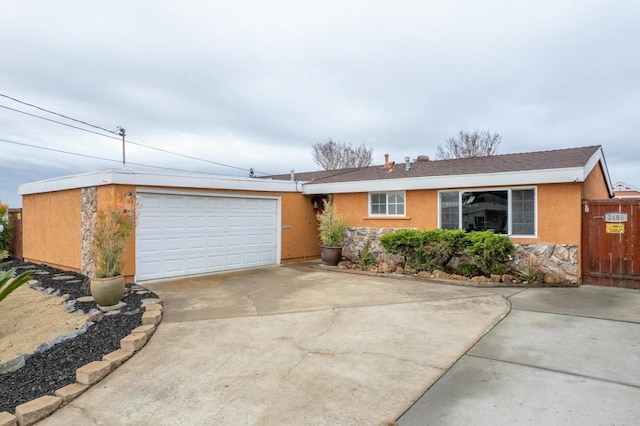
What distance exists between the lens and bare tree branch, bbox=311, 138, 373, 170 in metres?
29.5

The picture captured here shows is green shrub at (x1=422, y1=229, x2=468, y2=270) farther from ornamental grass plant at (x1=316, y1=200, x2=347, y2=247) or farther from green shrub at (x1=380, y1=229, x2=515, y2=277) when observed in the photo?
ornamental grass plant at (x1=316, y1=200, x2=347, y2=247)

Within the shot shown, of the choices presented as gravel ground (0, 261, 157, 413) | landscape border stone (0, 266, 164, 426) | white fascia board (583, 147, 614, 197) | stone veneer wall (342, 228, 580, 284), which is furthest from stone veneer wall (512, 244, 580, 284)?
gravel ground (0, 261, 157, 413)

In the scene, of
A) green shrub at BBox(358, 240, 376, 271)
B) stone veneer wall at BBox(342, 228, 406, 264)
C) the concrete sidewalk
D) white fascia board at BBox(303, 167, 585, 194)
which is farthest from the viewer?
stone veneer wall at BBox(342, 228, 406, 264)

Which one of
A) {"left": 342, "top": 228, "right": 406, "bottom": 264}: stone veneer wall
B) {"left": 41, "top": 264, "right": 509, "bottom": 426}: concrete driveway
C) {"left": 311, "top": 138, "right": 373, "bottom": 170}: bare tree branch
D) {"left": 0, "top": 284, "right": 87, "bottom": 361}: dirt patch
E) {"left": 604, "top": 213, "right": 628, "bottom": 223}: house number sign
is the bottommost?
{"left": 0, "top": 284, "right": 87, "bottom": 361}: dirt patch

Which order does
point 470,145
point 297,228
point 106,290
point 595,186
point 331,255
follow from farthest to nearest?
point 470,145, point 297,228, point 331,255, point 595,186, point 106,290

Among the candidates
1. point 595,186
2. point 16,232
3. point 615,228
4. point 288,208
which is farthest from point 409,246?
point 16,232

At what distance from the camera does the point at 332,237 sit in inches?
461

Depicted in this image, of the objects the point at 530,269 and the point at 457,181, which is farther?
the point at 457,181

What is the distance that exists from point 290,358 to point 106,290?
3.98m

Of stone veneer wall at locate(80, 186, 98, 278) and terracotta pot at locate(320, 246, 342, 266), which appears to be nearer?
stone veneer wall at locate(80, 186, 98, 278)

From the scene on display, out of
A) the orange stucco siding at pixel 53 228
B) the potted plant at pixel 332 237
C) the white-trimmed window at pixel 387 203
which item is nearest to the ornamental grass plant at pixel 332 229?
the potted plant at pixel 332 237

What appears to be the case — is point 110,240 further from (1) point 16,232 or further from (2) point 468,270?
(1) point 16,232

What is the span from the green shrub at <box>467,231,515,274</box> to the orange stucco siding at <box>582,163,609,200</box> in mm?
2155

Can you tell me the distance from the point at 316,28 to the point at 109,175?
6.29 m
